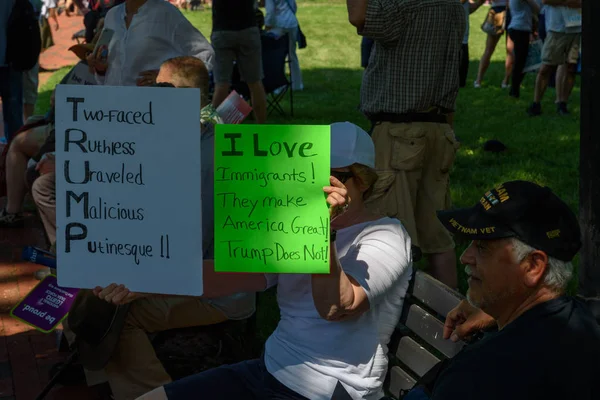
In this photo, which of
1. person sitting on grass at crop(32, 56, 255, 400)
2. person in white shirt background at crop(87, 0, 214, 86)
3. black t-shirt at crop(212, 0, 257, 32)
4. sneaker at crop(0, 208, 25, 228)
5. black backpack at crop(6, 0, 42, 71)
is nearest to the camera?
person sitting on grass at crop(32, 56, 255, 400)

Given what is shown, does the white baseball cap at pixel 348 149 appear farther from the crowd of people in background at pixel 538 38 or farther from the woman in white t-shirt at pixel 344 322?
the crowd of people in background at pixel 538 38

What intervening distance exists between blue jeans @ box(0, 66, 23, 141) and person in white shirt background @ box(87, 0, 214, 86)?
3.14 m

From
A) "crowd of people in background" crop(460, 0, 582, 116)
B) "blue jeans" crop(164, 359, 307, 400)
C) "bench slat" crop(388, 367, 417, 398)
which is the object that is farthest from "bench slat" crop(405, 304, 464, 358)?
"crowd of people in background" crop(460, 0, 582, 116)

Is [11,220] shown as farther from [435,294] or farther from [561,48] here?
[561,48]

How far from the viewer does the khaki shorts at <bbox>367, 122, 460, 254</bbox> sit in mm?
5168

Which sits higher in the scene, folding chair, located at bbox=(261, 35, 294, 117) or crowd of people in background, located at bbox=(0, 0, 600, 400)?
crowd of people in background, located at bbox=(0, 0, 600, 400)

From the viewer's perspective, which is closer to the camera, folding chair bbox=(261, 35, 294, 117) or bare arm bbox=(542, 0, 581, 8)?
bare arm bbox=(542, 0, 581, 8)

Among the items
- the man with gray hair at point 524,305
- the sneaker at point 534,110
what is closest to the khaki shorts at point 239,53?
the sneaker at point 534,110

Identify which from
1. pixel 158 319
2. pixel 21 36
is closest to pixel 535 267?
pixel 158 319

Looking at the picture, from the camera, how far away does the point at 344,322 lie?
3135 millimetres

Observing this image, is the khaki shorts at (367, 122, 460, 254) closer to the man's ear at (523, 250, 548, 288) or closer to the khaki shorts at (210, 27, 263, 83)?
the man's ear at (523, 250, 548, 288)

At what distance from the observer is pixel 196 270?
308 cm

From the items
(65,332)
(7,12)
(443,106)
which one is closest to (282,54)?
(7,12)

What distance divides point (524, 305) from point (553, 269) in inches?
4.7
